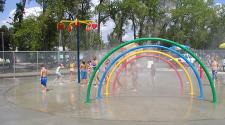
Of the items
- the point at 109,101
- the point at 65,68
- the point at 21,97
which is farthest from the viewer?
the point at 65,68

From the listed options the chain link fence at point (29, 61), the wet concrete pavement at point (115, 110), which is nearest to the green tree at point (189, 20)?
the chain link fence at point (29, 61)

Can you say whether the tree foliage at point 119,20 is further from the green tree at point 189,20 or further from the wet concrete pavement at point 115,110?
the wet concrete pavement at point 115,110

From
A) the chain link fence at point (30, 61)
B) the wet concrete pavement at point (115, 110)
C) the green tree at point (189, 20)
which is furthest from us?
the green tree at point (189, 20)

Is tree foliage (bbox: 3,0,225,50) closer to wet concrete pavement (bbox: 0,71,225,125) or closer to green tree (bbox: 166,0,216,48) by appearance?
green tree (bbox: 166,0,216,48)

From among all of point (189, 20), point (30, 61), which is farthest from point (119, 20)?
point (30, 61)

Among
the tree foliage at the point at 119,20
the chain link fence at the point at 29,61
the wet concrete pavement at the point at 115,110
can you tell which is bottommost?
the wet concrete pavement at the point at 115,110

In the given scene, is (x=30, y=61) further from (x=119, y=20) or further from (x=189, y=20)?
(x=189, y=20)

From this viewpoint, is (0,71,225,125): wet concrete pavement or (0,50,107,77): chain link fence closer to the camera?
(0,71,225,125): wet concrete pavement

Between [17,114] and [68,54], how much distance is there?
2884 centimetres

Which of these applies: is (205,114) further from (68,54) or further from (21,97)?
(68,54)

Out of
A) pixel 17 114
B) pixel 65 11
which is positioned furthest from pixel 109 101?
pixel 65 11

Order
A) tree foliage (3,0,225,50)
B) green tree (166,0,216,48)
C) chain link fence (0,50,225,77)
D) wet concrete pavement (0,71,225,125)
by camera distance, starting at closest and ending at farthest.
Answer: wet concrete pavement (0,71,225,125), chain link fence (0,50,225,77), tree foliage (3,0,225,50), green tree (166,0,216,48)

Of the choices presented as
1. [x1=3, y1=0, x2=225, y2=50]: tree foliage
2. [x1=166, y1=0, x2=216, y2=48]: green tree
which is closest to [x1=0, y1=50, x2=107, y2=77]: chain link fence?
[x1=3, y1=0, x2=225, y2=50]: tree foliage

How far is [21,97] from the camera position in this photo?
1778 cm
